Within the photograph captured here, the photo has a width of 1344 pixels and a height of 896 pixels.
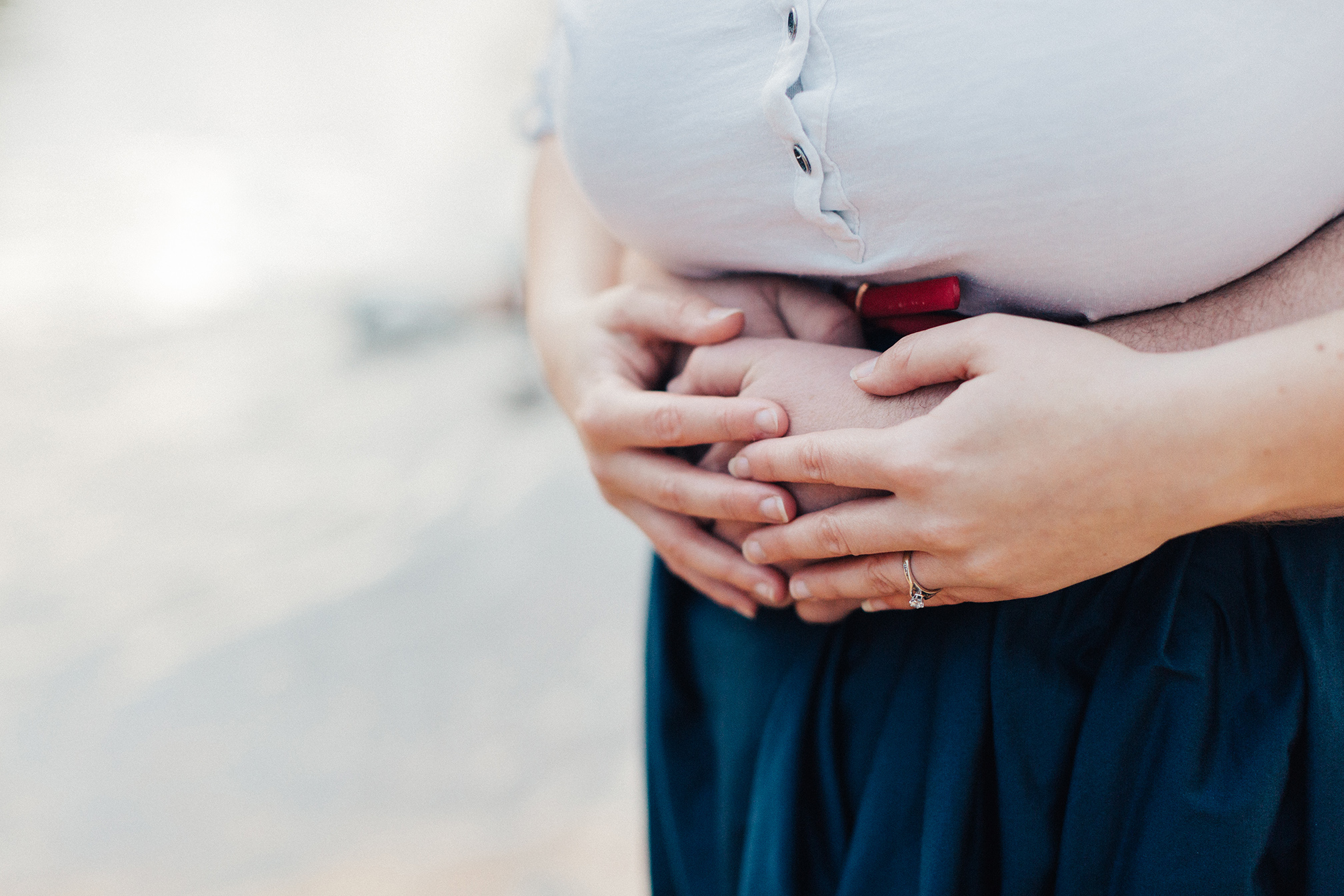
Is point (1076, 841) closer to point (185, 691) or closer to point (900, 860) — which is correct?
point (900, 860)

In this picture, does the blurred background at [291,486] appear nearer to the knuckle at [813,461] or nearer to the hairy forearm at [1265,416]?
the knuckle at [813,461]

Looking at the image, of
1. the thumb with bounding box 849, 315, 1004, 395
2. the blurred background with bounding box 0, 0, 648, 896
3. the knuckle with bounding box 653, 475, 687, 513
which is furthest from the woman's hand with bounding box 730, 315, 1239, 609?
the blurred background with bounding box 0, 0, 648, 896

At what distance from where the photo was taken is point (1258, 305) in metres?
0.50

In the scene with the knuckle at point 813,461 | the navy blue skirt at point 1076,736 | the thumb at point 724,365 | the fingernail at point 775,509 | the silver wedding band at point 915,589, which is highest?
the thumb at point 724,365

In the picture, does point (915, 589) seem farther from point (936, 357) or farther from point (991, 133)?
point (991, 133)

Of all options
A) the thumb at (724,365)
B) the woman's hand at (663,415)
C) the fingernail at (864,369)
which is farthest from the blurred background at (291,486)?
the fingernail at (864,369)

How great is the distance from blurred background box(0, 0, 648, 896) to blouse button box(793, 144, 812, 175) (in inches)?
20.0

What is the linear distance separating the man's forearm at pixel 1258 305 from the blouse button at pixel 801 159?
210 mm

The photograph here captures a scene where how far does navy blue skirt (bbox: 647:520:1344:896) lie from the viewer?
1.64 feet

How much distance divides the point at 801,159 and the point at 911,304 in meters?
0.12

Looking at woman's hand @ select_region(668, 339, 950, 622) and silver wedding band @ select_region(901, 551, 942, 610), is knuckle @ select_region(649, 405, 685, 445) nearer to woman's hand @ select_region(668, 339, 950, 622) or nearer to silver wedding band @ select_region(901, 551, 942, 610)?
woman's hand @ select_region(668, 339, 950, 622)

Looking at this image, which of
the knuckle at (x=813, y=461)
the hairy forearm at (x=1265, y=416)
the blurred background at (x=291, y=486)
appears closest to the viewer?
the hairy forearm at (x=1265, y=416)

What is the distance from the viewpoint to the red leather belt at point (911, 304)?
0.56 metres

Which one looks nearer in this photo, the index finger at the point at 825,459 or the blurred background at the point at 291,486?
the index finger at the point at 825,459
